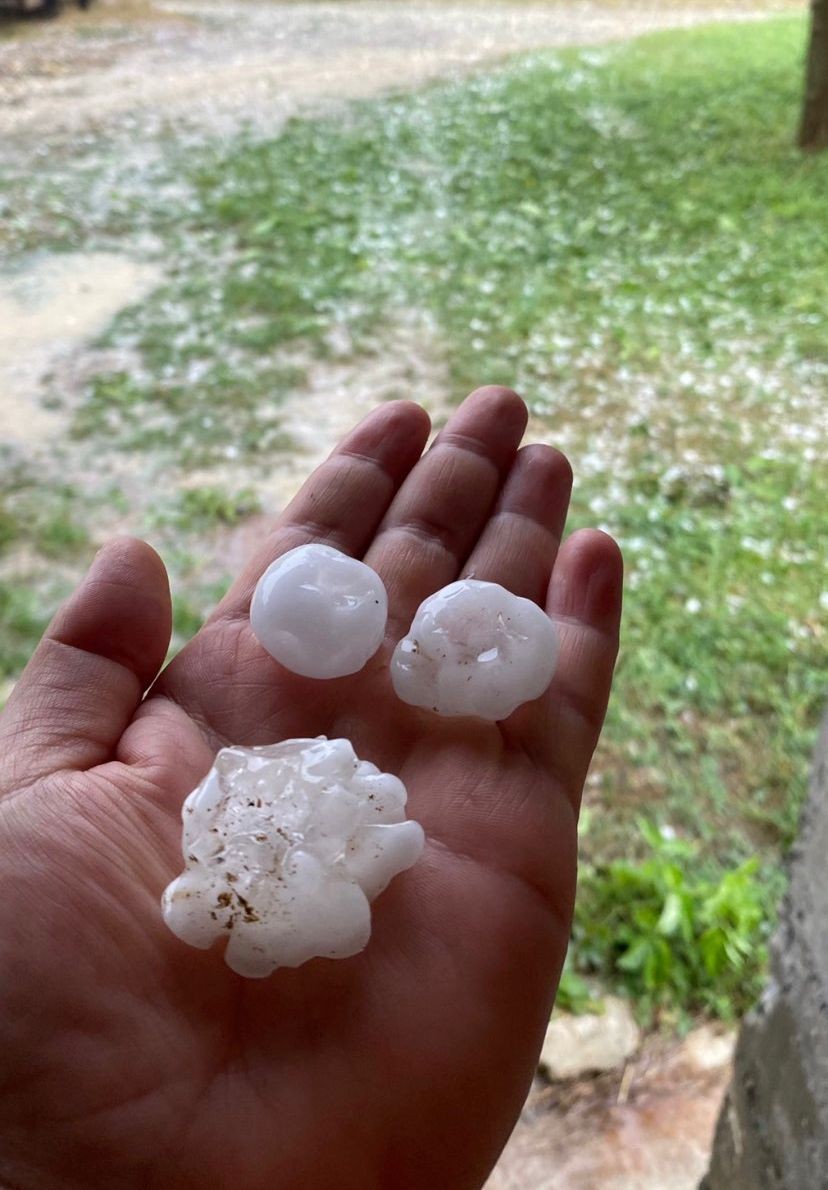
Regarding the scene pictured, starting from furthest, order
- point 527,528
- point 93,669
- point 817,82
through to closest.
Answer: point 817,82 → point 527,528 → point 93,669

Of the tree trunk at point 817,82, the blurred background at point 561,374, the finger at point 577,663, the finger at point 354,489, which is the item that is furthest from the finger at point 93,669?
the tree trunk at point 817,82

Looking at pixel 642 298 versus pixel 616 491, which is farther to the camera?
pixel 642 298

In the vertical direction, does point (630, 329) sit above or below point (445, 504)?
below

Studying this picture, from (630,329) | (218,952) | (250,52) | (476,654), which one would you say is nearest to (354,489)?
(476,654)

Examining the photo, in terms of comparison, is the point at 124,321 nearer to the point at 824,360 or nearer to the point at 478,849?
the point at 824,360

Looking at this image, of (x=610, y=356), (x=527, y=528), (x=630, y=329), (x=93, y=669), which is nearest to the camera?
(x=93, y=669)

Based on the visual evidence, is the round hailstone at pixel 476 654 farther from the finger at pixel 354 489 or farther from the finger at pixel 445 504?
the finger at pixel 354 489

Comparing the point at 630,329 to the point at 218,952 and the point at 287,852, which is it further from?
the point at 218,952

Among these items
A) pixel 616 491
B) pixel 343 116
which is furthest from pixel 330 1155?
pixel 343 116
